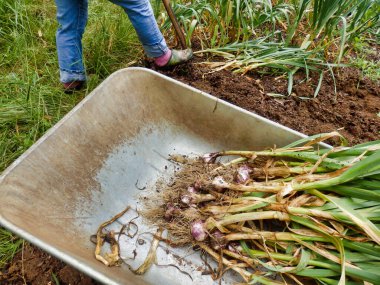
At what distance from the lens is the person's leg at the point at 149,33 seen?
6.00ft

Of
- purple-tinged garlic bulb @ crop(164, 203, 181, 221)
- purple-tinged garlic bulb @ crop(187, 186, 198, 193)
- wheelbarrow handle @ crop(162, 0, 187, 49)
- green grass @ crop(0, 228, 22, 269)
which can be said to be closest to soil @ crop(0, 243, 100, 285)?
green grass @ crop(0, 228, 22, 269)

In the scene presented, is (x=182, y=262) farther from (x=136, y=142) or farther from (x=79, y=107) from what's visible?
(x=79, y=107)

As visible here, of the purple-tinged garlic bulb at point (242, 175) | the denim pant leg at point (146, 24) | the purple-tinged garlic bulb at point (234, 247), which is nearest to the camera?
the purple-tinged garlic bulb at point (234, 247)

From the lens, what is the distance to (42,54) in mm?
2250

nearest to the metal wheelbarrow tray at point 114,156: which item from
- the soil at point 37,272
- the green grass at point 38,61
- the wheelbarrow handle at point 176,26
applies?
the soil at point 37,272

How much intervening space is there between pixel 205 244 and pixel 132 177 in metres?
0.43

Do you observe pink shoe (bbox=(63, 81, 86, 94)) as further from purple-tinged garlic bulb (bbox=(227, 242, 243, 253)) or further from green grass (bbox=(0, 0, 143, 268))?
purple-tinged garlic bulb (bbox=(227, 242, 243, 253))

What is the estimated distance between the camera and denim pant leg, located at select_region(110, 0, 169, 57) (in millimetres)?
1821

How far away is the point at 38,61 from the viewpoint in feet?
7.30

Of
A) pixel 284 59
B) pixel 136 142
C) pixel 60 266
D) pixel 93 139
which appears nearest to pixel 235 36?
pixel 284 59

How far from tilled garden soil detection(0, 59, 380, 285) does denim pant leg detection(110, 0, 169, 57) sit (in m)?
0.18

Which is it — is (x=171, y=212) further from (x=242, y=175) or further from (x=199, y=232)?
(x=242, y=175)

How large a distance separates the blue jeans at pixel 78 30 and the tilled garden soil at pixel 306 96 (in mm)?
255

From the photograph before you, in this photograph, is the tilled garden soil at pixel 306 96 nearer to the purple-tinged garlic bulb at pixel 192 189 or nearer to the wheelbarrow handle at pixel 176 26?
the wheelbarrow handle at pixel 176 26
